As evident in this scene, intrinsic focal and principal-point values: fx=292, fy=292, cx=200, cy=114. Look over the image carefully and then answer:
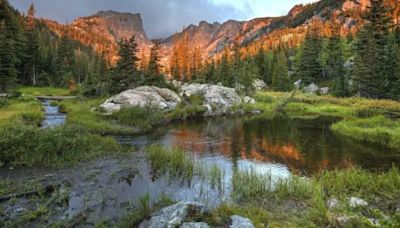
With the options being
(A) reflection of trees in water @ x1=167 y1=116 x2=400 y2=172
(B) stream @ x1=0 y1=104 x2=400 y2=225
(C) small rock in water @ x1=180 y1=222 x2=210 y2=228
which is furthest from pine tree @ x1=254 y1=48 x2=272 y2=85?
(C) small rock in water @ x1=180 y1=222 x2=210 y2=228

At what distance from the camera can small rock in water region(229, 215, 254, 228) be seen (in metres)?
8.34

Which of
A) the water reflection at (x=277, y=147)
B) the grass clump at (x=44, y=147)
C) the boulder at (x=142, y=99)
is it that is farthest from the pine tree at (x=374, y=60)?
the grass clump at (x=44, y=147)

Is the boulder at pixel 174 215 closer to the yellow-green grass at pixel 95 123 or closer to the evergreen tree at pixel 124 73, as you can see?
the yellow-green grass at pixel 95 123

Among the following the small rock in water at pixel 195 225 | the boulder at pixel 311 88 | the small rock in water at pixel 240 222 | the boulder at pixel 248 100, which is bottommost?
the small rock in water at pixel 240 222

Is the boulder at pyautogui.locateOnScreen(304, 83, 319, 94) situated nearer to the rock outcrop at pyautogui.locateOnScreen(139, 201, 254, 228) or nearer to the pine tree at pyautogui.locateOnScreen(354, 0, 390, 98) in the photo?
the pine tree at pyautogui.locateOnScreen(354, 0, 390, 98)

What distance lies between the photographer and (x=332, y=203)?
10.4 meters

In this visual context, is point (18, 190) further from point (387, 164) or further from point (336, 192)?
point (387, 164)

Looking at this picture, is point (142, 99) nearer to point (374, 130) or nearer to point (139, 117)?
point (139, 117)

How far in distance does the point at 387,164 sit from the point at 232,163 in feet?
31.1

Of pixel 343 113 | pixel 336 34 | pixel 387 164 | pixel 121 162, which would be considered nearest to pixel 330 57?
pixel 336 34

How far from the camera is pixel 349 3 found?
17612 centimetres

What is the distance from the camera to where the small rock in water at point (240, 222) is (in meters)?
8.34

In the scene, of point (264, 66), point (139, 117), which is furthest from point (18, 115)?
point (264, 66)

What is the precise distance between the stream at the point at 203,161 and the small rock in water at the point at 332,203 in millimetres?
3893
